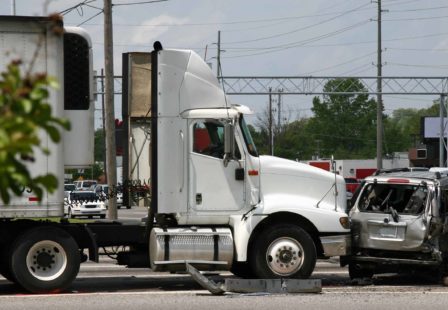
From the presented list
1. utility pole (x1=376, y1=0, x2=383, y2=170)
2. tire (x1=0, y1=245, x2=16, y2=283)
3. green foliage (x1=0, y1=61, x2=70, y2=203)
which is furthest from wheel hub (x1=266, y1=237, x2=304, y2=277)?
utility pole (x1=376, y1=0, x2=383, y2=170)

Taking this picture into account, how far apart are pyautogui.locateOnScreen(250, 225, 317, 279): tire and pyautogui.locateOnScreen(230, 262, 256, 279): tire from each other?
1.73ft

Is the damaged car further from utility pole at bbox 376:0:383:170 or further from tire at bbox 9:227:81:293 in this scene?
utility pole at bbox 376:0:383:170

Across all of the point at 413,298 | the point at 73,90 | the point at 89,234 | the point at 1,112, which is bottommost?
the point at 413,298

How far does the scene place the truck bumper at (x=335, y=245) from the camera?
13.2m

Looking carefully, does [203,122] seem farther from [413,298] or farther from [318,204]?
[413,298]

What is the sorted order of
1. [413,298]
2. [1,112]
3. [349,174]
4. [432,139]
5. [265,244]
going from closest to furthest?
[1,112]
[413,298]
[265,244]
[432,139]
[349,174]

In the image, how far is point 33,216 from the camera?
39.7ft

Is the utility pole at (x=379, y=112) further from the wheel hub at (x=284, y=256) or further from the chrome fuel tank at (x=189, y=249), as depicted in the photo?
the chrome fuel tank at (x=189, y=249)

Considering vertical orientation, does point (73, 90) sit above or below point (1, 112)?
above

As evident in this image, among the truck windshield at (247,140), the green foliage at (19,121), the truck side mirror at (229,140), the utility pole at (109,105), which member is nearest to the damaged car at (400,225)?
the truck windshield at (247,140)

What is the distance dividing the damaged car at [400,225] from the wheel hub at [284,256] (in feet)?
3.74

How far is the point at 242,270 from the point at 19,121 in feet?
36.4

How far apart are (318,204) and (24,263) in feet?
13.5

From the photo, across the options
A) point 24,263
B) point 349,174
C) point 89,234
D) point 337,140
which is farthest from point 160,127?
point 337,140
